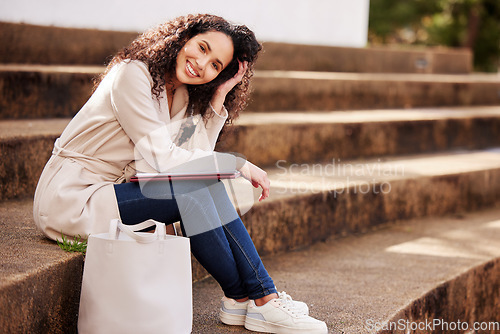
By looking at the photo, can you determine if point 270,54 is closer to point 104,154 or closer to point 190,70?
point 190,70

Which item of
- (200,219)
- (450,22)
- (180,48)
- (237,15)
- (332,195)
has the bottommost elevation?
(332,195)

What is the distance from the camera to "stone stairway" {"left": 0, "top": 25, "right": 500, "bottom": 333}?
2.32 metres

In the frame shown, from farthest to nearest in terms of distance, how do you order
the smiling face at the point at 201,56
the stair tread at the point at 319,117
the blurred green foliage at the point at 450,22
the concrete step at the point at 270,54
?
the blurred green foliage at the point at 450,22, the concrete step at the point at 270,54, the stair tread at the point at 319,117, the smiling face at the point at 201,56

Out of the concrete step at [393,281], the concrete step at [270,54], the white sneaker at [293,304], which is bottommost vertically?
the concrete step at [393,281]

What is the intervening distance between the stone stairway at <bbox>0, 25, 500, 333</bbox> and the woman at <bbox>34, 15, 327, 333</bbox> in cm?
16

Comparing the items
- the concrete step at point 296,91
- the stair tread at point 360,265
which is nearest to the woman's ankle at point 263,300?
the stair tread at point 360,265

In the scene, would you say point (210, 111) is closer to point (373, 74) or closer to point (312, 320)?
point (312, 320)

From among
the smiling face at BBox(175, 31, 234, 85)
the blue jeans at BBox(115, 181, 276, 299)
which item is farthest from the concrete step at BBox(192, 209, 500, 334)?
the smiling face at BBox(175, 31, 234, 85)

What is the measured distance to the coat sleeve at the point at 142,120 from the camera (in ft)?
7.20

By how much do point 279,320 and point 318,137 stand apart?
8.04 feet

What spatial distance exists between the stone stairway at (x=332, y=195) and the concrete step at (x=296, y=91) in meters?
0.01

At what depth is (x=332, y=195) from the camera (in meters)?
3.59

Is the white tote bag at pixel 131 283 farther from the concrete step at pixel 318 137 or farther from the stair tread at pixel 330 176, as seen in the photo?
the concrete step at pixel 318 137

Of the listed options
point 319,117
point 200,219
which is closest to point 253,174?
point 200,219
